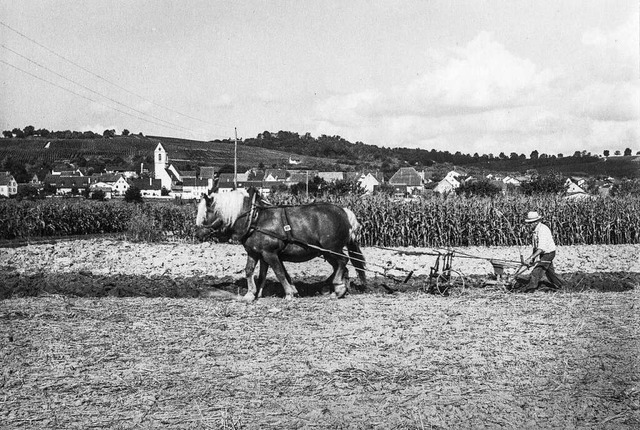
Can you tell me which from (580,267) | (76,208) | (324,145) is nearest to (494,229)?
(580,267)

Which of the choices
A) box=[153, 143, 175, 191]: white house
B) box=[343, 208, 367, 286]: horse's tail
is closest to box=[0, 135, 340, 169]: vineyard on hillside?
box=[153, 143, 175, 191]: white house

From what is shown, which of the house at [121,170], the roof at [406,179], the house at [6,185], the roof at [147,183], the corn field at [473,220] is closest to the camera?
the corn field at [473,220]

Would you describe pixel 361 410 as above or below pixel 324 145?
below

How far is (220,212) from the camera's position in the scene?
10.5m

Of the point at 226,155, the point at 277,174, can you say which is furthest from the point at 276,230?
the point at 226,155

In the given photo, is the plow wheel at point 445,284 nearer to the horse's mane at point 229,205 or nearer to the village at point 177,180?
the horse's mane at point 229,205

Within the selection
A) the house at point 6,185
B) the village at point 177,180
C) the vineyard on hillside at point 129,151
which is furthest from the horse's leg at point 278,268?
the vineyard on hillside at point 129,151

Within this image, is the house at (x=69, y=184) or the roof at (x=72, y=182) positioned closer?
the house at (x=69, y=184)

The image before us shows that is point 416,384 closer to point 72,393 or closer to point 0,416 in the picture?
point 72,393

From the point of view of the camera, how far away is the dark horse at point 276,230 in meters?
10.4

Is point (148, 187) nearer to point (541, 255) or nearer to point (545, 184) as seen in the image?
point (545, 184)

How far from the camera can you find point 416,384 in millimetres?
5977

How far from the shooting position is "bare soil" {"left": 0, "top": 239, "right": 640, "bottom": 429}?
531 cm

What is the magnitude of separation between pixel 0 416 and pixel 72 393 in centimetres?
64
